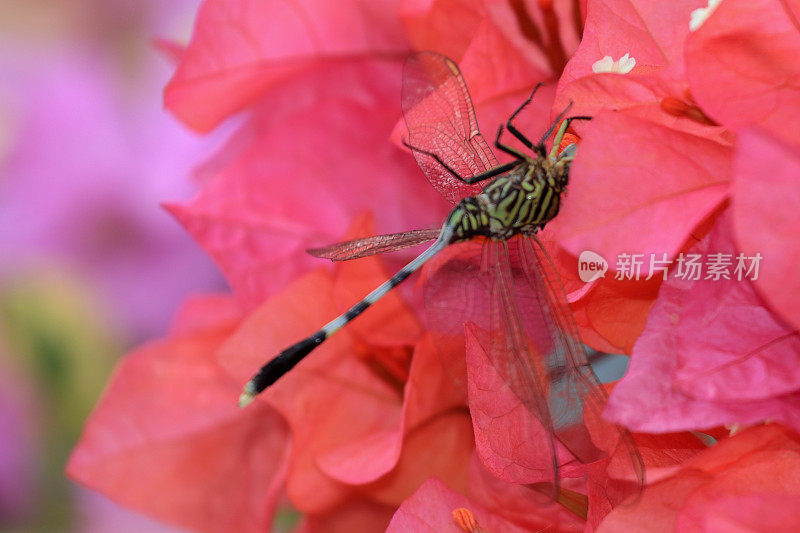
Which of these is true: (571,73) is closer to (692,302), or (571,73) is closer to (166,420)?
(692,302)

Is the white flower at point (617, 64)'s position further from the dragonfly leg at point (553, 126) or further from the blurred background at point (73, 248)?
the blurred background at point (73, 248)

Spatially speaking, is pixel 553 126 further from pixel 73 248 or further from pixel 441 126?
pixel 73 248

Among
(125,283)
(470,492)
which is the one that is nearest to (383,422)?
(470,492)

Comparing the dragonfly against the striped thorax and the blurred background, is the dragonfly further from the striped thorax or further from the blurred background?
the blurred background

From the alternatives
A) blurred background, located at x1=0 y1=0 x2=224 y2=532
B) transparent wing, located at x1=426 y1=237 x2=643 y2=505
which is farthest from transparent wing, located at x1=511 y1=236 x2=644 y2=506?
blurred background, located at x1=0 y1=0 x2=224 y2=532

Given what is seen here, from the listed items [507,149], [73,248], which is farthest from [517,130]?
[73,248]

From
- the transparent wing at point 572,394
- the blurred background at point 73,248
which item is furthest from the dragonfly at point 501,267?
the blurred background at point 73,248
